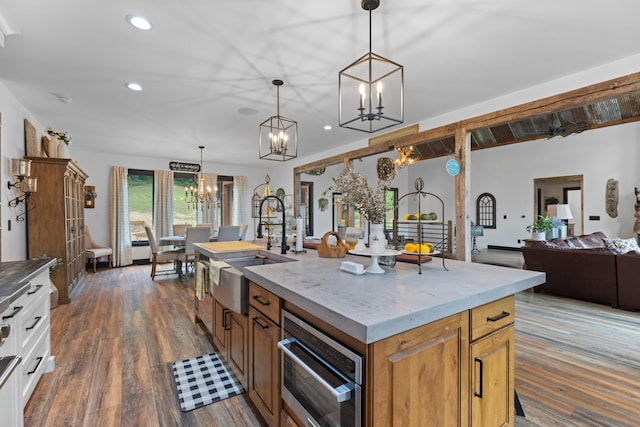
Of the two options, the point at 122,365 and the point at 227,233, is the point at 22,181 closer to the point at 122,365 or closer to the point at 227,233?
the point at 122,365

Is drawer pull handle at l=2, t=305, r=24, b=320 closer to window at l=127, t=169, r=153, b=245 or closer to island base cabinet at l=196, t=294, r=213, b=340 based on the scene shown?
island base cabinet at l=196, t=294, r=213, b=340

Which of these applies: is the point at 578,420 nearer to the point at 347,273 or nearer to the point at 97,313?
the point at 347,273

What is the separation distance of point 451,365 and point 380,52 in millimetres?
2597

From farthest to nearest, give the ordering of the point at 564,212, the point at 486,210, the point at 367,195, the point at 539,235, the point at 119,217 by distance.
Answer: the point at 486,210
the point at 119,217
the point at 564,212
the point at 539,235
the point at 367,195

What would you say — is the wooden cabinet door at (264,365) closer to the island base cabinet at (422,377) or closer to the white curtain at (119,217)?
the island base cabinet at (422,377)

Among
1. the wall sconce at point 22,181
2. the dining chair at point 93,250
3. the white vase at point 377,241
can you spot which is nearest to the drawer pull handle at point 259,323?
the white vase at point 377,241

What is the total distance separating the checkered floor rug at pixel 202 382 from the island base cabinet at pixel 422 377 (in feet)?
4.91

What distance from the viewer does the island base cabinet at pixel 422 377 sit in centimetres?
98

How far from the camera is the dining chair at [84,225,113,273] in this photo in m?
6.17

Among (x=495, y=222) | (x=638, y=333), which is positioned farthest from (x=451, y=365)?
(x=495, y=222)

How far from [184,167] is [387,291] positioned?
780 cm

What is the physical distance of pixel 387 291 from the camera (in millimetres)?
1300

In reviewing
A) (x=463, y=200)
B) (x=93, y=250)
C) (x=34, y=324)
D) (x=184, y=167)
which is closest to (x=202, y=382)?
(x=34, y=324)

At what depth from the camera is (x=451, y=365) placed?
121cm
